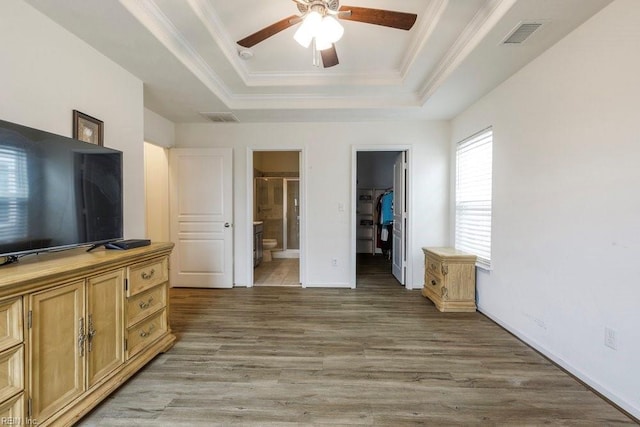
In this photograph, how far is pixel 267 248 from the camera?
6.11m

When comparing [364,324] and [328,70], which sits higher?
[328,70]

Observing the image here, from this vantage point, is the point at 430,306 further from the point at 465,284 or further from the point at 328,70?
the point at 328,70

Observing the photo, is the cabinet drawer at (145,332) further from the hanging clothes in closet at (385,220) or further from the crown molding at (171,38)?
the hanging clothes in closet at (385,220)

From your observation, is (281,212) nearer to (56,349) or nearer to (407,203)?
(407,203)

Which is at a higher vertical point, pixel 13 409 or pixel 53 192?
pixel 53 192

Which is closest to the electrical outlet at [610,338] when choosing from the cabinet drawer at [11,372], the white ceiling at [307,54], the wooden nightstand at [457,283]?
the wooden nightstand at [457,283]

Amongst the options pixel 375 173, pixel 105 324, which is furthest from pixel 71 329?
pixel 375 173

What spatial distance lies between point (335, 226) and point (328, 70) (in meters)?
2.07

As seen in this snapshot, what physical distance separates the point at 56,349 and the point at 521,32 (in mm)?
3473

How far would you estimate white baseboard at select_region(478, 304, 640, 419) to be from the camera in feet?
5.35

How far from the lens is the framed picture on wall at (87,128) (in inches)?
80.0

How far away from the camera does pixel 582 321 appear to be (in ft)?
6.30

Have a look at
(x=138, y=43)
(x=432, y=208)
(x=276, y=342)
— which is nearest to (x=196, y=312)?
(x=276, y=342)

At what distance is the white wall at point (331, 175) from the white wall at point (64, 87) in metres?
1.45
